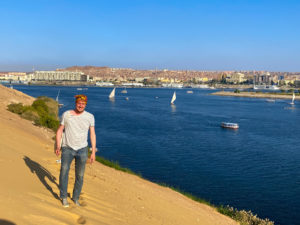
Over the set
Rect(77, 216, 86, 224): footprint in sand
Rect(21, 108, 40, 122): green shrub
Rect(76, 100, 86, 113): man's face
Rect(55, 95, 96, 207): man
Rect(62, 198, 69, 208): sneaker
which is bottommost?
Rect(21, 108, 40, 122): green shrub

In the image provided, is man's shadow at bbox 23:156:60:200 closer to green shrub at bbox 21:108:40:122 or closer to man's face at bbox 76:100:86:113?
man's face at bbox 76:100:86:113

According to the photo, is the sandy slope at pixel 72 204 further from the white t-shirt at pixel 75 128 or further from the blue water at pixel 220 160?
the blue water at pixel 220 160

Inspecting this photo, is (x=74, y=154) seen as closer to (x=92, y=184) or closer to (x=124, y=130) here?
(x=92, y=184)

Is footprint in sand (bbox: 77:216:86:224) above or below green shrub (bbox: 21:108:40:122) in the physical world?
above

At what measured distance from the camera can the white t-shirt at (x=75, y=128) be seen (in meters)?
4.60

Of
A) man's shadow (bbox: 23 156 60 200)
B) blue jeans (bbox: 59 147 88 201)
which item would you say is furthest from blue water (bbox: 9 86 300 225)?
blue jeans (bbox: 59 147 88 201)

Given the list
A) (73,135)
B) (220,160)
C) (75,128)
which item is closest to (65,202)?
(73,135)

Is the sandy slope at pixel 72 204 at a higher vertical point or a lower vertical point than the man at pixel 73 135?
lower

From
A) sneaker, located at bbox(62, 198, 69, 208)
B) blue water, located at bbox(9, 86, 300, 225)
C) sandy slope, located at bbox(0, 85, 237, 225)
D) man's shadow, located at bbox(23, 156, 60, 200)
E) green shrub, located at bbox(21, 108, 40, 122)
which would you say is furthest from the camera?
green shrub, located at bbox(21, 108, 40, 122)

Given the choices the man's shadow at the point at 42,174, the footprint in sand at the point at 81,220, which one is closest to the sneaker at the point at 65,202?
the footprint in sand at the point at 81,220

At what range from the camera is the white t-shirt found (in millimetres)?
4598

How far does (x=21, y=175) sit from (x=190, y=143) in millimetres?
22524

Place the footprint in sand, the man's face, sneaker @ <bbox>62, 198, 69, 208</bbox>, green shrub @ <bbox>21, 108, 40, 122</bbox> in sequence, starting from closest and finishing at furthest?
1. the footprint in sand
2. the man's face
3. sneaker @ <bbox>62, 198, 69, 208</bbox>
4. green shrub @ <bbox>21, 108, 40, 122</bbox>

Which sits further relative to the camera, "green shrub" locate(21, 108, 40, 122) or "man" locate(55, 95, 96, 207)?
"green shrub" locate(21, 108, 40, 122)
